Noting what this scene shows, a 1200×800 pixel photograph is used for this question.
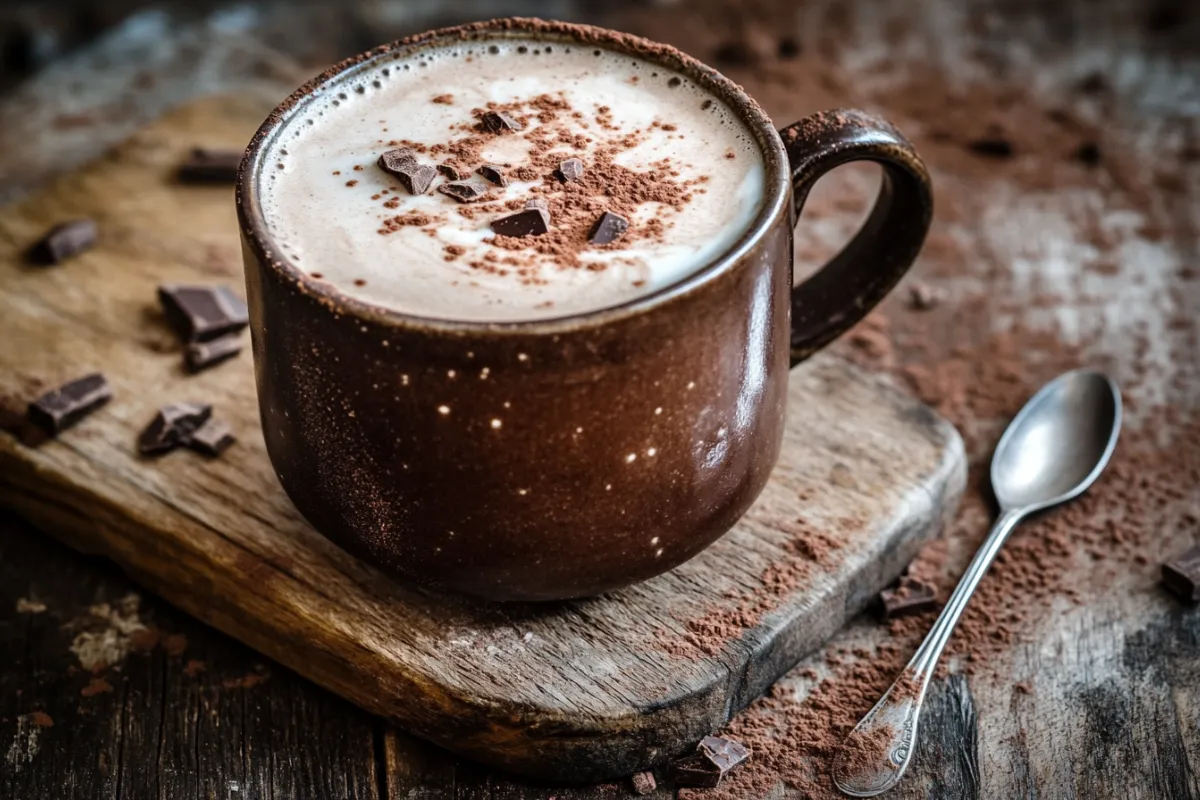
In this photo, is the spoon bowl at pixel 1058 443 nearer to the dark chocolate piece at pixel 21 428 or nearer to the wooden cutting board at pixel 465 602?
the wooden cutting board at pixel 465 602

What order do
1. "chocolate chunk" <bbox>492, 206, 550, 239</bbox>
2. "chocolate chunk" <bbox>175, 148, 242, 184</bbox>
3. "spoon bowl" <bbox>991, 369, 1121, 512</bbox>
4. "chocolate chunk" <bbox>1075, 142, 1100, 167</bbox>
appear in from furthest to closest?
"chocolate chunk" <bbox>1075, 142, 1100, 167</bbox> → "chocolate chunk" <bbox>175, 148, 242, 184</bbox> → "spoon bowl" <bbox>991, 369, 1121, 512</bbox> → "chocolate chunk" <bbox>492, 206, 550, 239</bbox>

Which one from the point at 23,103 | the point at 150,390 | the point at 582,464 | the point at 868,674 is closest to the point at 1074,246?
the point at 868,674

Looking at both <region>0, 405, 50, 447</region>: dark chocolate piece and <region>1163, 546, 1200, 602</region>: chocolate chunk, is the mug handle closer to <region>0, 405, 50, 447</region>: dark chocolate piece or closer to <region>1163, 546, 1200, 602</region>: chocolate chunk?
<region>1163, 546, 1200, 602</region>: chocolate chunk

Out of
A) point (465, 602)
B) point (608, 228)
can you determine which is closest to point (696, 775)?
point (465, 602)

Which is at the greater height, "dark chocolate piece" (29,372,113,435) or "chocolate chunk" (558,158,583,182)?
"chocolate chunk" (558,158,583,182)

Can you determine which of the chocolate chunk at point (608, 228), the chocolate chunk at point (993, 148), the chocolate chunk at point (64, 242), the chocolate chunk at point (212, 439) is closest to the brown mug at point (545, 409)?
the chocolate chunk at point (608, 228)

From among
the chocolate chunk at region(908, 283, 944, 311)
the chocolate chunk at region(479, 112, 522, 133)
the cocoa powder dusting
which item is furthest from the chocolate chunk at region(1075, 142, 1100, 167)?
the chocolate chunk at region(479, 112, 522, 133)

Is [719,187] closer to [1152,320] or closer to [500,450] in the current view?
[500,450]
